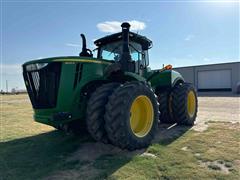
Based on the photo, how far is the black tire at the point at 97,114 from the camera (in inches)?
170

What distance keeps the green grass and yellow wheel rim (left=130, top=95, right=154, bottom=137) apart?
45 cm

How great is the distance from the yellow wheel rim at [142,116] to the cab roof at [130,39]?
1.82m

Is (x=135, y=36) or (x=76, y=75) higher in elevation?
(x=135, y=36)

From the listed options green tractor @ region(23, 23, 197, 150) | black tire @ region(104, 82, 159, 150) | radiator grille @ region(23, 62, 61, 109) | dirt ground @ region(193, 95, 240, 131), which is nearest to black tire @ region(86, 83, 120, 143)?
green tractor @ region(23, 23, 197, 150)

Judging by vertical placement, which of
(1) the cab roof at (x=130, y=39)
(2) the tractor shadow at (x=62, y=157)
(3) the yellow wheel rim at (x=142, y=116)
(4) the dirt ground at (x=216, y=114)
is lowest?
(2) the tractor shadow at (x=62, y=157)

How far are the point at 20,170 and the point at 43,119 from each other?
0.96 m

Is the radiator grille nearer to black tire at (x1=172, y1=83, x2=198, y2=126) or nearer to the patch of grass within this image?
the patch of grass

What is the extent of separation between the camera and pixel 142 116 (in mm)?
5406

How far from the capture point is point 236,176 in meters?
3.57

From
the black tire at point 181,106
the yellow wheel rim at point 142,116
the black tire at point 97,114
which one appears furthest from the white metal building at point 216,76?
the black tire at point 97,114

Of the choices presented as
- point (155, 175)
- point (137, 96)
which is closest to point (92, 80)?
point (137, 96)

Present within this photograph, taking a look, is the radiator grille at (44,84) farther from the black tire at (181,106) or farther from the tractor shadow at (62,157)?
the black tire at (181,106)

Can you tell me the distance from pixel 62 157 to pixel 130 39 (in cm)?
333

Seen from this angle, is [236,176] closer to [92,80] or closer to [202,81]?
[92,80]
